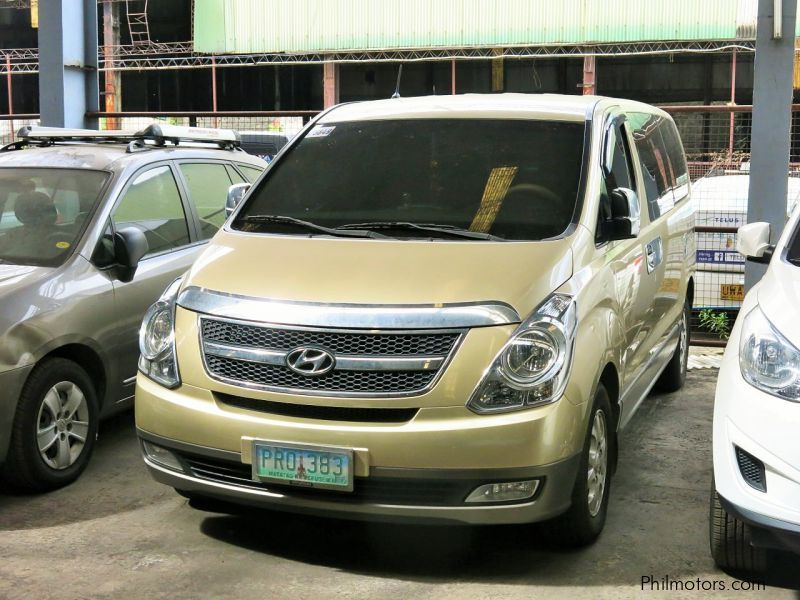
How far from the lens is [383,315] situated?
3551 millimetres

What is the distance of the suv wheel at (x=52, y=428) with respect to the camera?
447 cm

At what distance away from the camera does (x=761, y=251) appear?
4500mm

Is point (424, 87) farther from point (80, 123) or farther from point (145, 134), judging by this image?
point (145, 134)

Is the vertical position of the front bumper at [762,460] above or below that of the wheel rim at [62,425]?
above

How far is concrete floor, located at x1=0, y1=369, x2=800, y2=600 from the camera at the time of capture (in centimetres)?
364

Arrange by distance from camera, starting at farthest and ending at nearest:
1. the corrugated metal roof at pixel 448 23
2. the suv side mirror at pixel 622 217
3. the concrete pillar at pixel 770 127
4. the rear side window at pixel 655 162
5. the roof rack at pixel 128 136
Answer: the corrugated metal roof at pixel 448 23
the concrete pillar at pixel 770 127
the roof rack at pixel 128 136
the rear side window at pixel 655 162
the suv side mirror at pixel 622 217

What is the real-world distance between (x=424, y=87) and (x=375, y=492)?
25064mm

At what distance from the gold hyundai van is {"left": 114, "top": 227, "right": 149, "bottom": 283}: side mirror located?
752 millimetres

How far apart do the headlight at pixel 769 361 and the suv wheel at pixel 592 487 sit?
2.14ft

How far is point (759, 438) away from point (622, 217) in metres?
1.43

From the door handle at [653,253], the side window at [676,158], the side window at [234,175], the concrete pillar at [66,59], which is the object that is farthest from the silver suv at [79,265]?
the concrete pillar at [66,59]

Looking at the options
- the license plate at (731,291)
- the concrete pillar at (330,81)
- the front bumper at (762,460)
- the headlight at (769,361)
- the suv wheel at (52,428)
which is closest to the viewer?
the front bumper at (762,460)

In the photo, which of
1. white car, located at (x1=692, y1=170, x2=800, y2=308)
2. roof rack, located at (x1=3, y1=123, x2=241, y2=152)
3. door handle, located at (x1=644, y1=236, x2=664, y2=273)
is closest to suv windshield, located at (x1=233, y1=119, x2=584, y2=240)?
door handle, located at (x1=644, y1=236, x2=664, y2=273)

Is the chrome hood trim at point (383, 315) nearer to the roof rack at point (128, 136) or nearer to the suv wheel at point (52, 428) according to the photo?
the suv wheel at point (52, 428)
